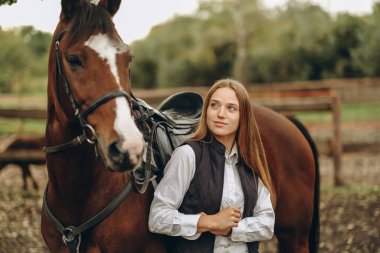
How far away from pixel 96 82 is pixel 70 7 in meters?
0.45

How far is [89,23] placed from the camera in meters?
2.29

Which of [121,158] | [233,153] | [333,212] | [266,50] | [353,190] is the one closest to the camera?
[121,158]

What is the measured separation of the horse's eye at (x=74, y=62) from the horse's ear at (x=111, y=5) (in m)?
0.40

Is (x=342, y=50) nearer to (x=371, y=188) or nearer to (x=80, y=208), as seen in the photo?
(x=371, y=188)

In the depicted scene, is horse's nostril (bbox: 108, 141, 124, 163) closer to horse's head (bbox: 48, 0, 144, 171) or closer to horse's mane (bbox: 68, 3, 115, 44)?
horse's head (bbox: 48, 0, 144, 171)

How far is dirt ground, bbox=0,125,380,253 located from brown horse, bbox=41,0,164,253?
2.64 metres

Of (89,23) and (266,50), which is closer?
(89,23)

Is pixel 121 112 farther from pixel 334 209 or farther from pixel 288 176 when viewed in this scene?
pixel 334 209

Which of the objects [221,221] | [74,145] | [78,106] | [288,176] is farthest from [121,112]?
[288,176]

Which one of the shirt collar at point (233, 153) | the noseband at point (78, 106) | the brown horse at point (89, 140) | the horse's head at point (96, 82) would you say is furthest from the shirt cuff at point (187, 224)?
the noseband at point (78, 106)

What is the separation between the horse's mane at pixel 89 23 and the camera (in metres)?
2.29

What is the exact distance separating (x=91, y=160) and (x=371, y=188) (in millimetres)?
5990

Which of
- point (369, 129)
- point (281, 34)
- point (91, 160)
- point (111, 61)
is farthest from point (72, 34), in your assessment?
point (281, 34)

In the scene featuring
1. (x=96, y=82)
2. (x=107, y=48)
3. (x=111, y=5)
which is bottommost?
(x=96, y=82)
